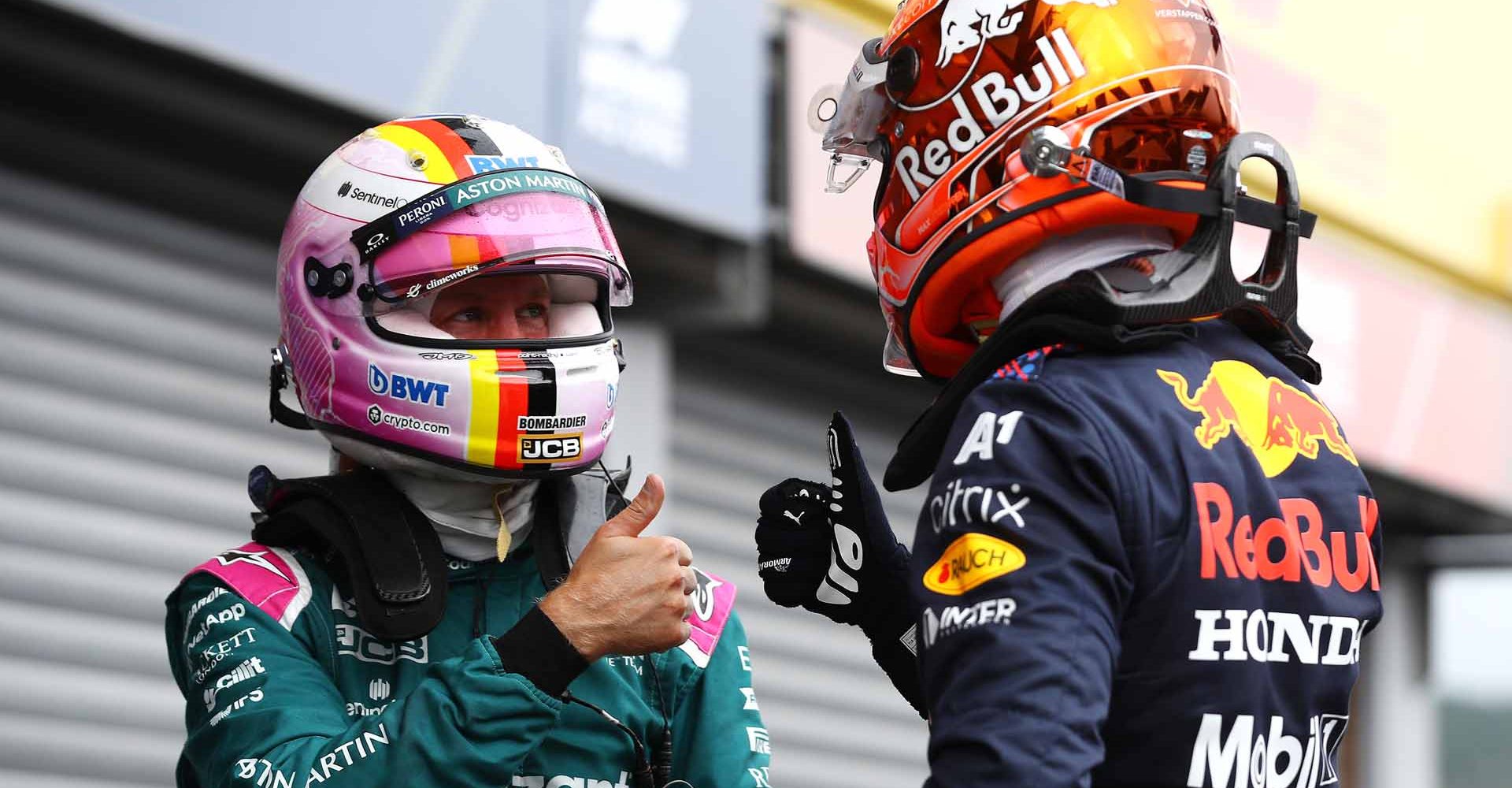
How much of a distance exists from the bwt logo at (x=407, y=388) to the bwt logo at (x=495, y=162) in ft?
1.16

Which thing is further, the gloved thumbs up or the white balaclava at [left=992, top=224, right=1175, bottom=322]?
the gloved thumbs up

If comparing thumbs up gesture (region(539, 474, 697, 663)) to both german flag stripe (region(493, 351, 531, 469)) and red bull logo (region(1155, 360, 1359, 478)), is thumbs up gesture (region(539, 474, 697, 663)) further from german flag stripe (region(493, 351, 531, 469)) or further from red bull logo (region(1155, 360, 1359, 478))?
red bull logo (region(1155, 360, 1359, 478))

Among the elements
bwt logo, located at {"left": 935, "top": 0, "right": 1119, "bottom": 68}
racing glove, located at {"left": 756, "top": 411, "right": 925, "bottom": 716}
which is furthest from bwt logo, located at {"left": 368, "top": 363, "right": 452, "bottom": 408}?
bwt logo, located at {"left": 935, "top": 0, "right": 1119, "bottom": 68}

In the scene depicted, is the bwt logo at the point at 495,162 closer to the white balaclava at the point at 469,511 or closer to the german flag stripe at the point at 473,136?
the german flag stripe at the point at 473,136

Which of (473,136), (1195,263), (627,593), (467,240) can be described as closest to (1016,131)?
(1195,263)

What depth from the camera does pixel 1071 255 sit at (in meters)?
2.43

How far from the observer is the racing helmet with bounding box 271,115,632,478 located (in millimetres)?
2916

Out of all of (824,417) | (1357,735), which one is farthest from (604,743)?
(1357,735)

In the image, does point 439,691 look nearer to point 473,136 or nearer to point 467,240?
point 467,240

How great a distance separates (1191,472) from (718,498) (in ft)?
19.6

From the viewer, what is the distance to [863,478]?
2.72 m

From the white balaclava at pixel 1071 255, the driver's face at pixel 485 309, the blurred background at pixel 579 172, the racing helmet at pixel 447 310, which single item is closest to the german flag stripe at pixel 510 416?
the racing helmet at pixel 447 310

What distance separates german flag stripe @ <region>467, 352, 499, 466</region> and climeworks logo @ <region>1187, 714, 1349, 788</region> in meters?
1.19

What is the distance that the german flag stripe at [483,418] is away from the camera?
2898 millimetres
